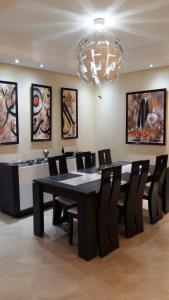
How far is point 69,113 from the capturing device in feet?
19.8

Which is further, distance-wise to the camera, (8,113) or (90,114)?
(90,114)

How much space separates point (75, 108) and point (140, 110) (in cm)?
157

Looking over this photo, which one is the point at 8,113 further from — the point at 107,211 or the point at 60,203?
the point at 107,211

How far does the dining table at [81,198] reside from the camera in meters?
2.94

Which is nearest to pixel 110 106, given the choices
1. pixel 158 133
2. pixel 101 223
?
pixel 158 133

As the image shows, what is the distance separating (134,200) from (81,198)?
3.22 ft

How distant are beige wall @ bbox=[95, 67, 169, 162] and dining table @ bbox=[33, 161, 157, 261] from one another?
2089 millimetres

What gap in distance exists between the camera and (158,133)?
18.0ft

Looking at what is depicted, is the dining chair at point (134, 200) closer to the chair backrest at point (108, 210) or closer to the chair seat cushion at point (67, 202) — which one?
the chair backrest at point (108, 210)

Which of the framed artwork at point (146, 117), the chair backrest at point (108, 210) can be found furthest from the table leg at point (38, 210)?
the framed artwork at point (146, 117)

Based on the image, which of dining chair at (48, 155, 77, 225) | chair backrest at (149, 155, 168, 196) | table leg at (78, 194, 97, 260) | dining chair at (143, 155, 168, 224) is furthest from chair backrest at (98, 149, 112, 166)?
table leg at (78, 194, 97, 260)

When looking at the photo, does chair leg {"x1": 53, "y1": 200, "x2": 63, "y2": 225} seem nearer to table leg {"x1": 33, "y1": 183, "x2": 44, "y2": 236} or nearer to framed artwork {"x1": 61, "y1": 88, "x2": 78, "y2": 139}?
table leg {"x1": 33, "y1": 183, "x2": 44, "y2": 236}

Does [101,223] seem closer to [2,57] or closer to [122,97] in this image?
[2,57]

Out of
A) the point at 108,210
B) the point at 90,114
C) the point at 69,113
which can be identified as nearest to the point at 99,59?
the point at 108,210
